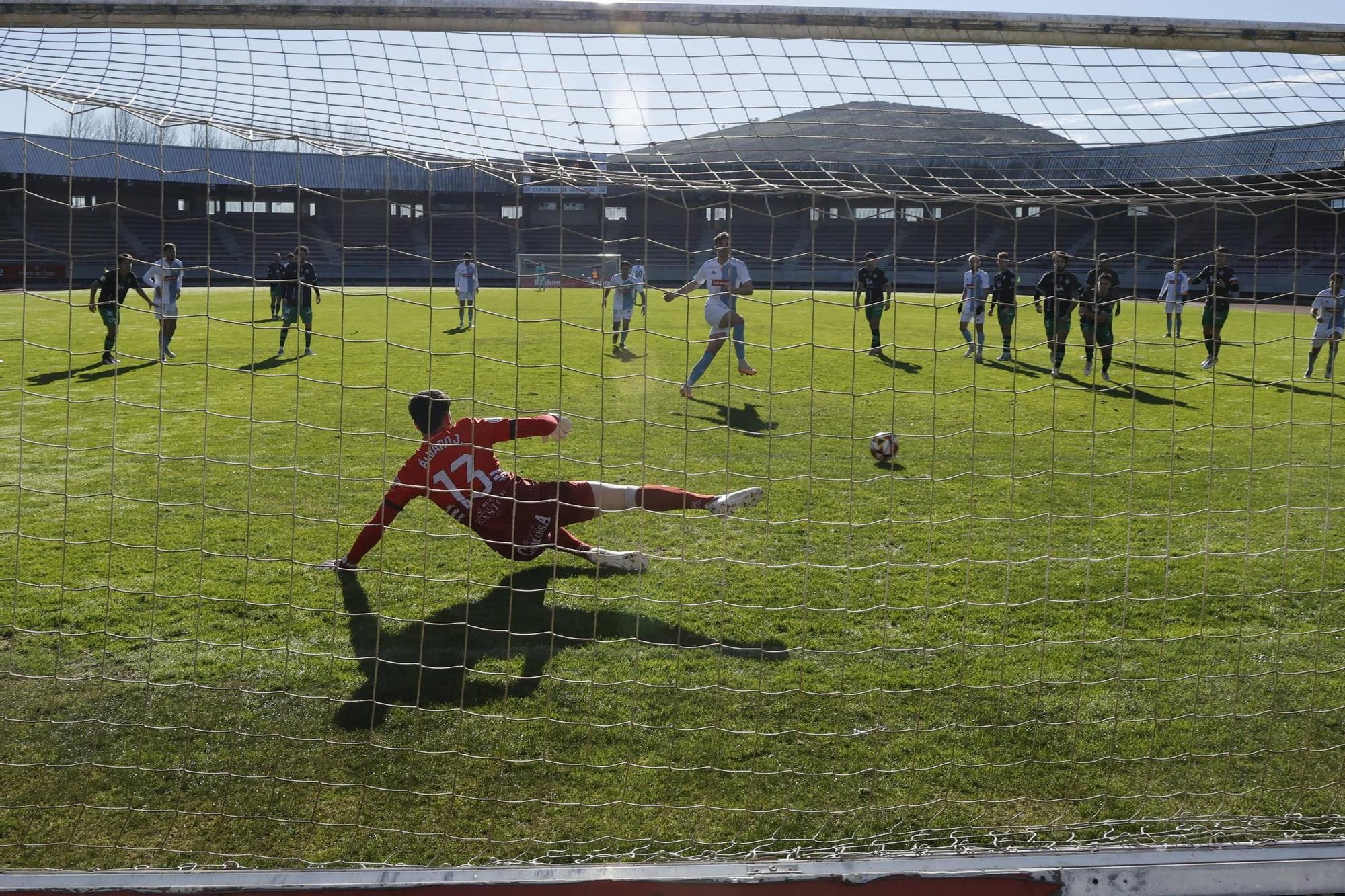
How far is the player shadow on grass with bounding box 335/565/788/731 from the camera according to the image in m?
4.68

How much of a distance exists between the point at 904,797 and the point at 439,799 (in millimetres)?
1671

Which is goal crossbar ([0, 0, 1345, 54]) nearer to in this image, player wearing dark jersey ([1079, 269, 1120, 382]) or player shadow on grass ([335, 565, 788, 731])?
player shadow on grass ([335, 565, 788, 731])

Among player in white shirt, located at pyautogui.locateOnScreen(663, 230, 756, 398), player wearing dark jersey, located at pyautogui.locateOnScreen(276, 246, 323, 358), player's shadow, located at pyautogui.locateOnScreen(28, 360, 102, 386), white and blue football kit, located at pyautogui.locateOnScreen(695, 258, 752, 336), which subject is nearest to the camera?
player in white shirt, located at pyautogui.locateOnScreen(663, 230, 756, 398)

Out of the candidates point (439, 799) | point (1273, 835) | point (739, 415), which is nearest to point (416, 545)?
point (439, 799)

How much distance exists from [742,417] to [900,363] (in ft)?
17.5

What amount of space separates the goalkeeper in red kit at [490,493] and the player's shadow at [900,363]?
1029 cm

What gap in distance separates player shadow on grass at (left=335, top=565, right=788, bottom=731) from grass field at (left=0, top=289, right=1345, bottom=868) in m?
0.03

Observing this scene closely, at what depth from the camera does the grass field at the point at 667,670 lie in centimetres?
380

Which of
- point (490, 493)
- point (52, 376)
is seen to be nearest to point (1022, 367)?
point (490, 493)

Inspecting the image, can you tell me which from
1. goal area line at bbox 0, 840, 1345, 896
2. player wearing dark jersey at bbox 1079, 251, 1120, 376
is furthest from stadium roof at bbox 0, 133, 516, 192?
player wearing dark jersey at bbox 1079, 251, 1120, 376

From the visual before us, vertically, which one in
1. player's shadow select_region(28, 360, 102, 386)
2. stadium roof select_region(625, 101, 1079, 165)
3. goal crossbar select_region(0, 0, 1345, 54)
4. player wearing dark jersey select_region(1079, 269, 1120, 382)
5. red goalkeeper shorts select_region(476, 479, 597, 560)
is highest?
goal crossbar select_region(0, 0, 1345, 54)

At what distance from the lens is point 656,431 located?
11.1 meters

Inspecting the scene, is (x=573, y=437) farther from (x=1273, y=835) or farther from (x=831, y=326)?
(x=831, y=326)

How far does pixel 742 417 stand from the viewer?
1234 cm
